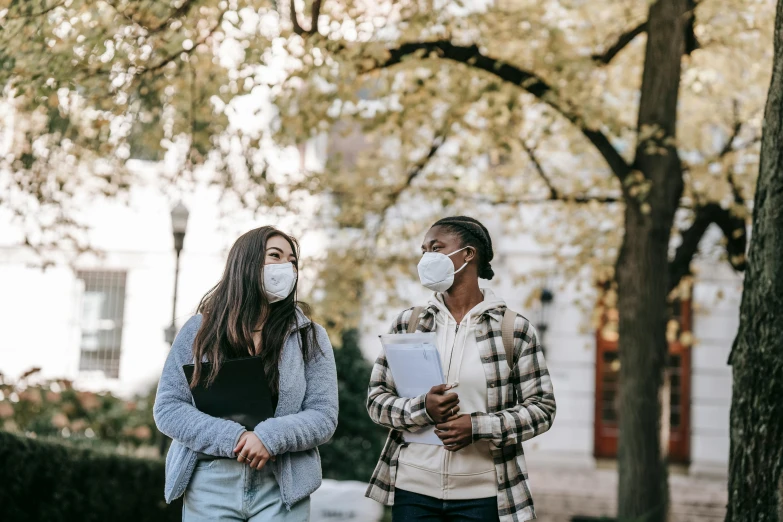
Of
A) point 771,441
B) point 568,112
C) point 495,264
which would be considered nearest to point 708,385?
point 495,264

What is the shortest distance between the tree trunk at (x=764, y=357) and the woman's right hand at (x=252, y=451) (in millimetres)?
2681

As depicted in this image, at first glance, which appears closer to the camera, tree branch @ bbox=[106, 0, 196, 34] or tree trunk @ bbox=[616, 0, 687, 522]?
tree branch @ bbox=[106, 0, 196, 34]

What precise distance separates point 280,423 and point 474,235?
Result: 1.21 meters

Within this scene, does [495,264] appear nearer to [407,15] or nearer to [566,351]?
[566,351]

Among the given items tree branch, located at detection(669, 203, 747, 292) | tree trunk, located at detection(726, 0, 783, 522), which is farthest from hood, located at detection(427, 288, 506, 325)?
tree branch, located at detection(669, 203, 747, 292)

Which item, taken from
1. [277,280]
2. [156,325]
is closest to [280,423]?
[277,280]

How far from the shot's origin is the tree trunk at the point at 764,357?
471 cm

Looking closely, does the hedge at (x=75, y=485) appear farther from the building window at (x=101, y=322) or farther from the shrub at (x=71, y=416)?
the building window at (x=101, y=322)

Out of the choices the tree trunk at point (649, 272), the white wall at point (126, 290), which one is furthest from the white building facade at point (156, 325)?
the tree trunk at point (649, 272)

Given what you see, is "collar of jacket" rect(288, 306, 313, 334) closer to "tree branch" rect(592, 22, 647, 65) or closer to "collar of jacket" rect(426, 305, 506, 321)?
"collar of jacket" rect(426, 305, 506, 321)

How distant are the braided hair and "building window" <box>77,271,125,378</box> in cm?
1551

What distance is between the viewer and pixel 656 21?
986 cm

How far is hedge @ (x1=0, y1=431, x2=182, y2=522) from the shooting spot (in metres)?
6.51

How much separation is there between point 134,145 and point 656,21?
5.61 meters
